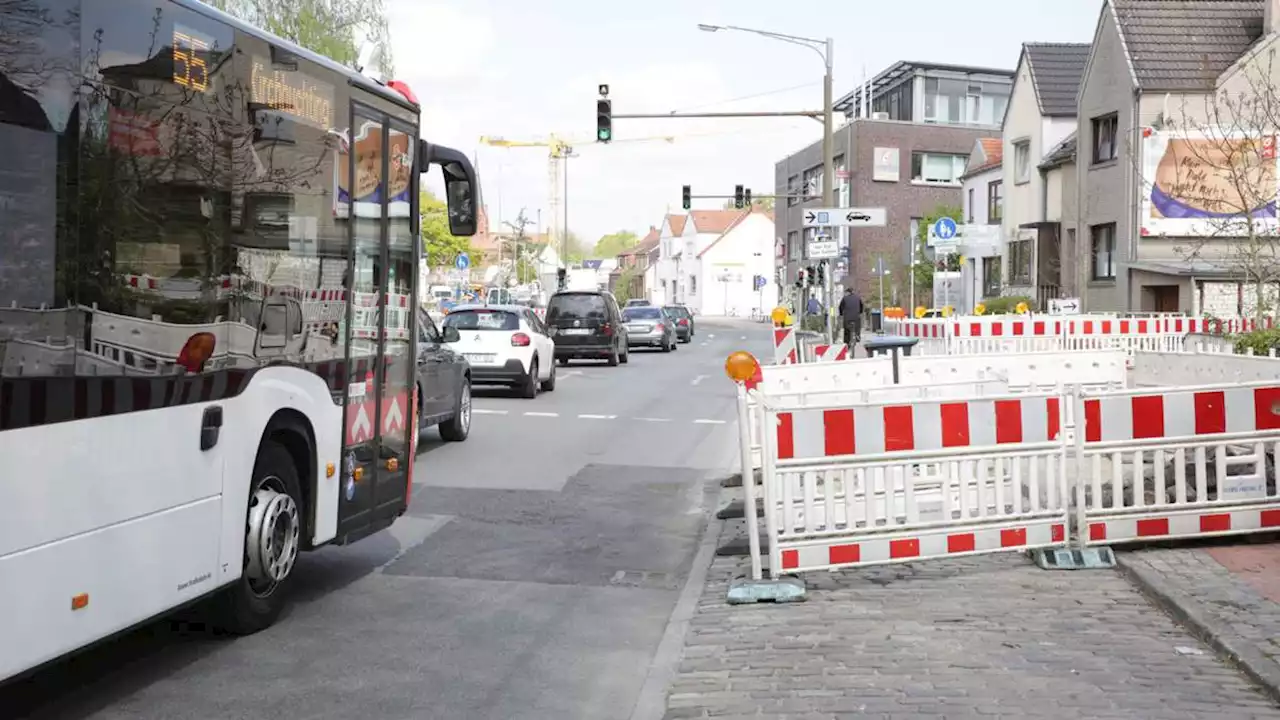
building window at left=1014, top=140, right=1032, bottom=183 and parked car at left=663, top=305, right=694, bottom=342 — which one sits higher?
building window at left=1014, top=140, right=1032, bottom=183

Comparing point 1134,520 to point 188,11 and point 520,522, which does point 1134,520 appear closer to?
point 520,522

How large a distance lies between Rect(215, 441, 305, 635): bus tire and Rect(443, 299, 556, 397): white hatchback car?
47.5 ft

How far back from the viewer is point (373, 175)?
310 inches

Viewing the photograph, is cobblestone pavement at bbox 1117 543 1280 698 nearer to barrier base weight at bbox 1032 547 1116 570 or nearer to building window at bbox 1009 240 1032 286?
barrier base weight at bbox 1032 547 1116 570

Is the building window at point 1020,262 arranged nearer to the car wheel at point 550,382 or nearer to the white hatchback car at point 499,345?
the car wheel at point 550,382

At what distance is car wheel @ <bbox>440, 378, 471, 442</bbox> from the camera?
16.0 meters

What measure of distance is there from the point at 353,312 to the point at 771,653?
3.02 metres

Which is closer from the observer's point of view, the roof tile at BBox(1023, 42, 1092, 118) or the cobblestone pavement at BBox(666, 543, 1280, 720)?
the cobblestone pavement at BBox(666, 543, 1280, 720)

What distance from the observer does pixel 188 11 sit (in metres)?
5.82

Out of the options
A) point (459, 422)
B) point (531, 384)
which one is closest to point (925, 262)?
point (531, 384)

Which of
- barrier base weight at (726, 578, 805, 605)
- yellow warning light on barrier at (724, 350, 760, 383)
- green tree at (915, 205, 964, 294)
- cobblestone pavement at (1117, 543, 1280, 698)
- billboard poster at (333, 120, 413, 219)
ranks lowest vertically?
barrier base weight at (726, 578, 805, 605)

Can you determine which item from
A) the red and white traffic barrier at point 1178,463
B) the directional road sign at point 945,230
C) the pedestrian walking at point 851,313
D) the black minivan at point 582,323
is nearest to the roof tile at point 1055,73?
the pedestrian walking at point 851,313

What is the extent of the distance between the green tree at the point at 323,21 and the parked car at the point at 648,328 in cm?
1066

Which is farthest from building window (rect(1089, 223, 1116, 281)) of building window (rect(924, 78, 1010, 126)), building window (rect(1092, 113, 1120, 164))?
building window (rect(924, 78, 1010, 126))
